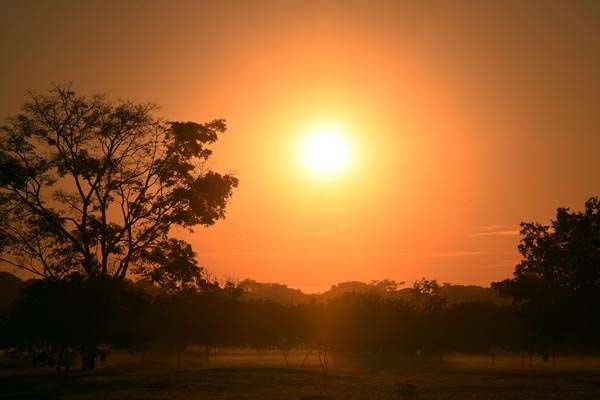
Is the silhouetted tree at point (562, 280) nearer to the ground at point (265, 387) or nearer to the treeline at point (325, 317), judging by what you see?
the treeline at point (325, 317)

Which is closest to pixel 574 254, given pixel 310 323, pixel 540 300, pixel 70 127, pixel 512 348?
pixel 540 300

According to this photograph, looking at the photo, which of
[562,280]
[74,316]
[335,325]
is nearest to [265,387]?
[74,316]

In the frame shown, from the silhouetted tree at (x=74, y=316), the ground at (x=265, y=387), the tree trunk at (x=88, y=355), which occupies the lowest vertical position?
the ground at (x=265, y=387)

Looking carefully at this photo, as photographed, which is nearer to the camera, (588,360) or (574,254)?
(574,254)

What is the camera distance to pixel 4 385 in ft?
124

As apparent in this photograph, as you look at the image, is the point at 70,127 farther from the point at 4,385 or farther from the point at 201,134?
the point at 4,385

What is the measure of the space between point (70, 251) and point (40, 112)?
386 inches

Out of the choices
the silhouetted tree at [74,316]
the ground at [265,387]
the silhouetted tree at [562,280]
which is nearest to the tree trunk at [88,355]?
the silhouetted tree at [74,316]

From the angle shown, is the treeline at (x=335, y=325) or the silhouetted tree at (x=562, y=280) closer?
the silhouetted tree at (x=562, y=280)

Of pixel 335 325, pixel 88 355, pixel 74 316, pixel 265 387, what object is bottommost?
pixel 265 387

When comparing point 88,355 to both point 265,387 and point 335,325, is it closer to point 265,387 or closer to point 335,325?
point 265,387

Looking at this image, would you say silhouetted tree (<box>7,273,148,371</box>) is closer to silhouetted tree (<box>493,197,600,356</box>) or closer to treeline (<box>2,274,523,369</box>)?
treeline (<box>2,274,523,369</box>)

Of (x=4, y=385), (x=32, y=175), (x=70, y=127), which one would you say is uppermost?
(x=70, y=127)

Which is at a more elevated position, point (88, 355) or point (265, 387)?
point (88, 355)
